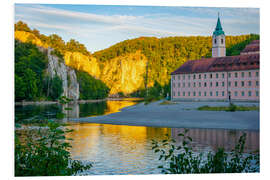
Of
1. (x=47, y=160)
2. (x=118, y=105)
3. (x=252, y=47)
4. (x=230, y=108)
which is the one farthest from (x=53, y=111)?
(x=118, y=105)

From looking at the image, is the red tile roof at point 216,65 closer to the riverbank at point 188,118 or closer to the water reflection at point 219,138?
the riverbank at point 188,118

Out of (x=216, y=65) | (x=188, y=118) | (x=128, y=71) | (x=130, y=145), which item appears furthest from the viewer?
(x=128, y=71)

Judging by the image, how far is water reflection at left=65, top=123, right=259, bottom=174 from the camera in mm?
7086

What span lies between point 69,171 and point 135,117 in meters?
10.5

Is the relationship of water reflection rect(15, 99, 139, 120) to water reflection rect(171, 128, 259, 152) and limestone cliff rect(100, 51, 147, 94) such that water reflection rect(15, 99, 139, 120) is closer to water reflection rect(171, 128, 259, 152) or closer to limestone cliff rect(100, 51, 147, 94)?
limestone cliff rect(100, 51, 147, 94)

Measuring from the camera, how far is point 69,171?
545 cm

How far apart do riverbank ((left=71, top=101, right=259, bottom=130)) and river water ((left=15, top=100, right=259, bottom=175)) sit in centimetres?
45

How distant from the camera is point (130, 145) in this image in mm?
9484

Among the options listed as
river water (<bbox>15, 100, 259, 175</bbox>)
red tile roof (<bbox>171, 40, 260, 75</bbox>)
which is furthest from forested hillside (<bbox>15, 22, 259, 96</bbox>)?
river water (<bbox>15, 100, 259, 175</bbox>)

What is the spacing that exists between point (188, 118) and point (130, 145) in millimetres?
4747

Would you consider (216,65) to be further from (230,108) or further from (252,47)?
(252,47)

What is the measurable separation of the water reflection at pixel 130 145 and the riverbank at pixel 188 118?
50 centimetres

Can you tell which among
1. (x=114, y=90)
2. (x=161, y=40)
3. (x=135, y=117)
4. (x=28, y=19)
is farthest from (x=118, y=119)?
(x=28, y=19)

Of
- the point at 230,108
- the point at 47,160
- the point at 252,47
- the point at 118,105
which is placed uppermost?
the point at 252,47
